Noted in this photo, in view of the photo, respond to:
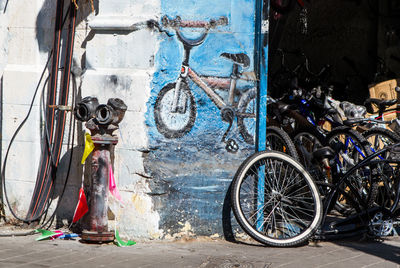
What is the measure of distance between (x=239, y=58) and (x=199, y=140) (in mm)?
965

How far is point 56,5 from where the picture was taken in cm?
639

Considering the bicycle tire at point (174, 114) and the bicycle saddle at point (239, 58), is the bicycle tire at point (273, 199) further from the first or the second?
the bicycle saddle at point (239, 58)

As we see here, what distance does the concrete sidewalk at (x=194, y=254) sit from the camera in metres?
5.07

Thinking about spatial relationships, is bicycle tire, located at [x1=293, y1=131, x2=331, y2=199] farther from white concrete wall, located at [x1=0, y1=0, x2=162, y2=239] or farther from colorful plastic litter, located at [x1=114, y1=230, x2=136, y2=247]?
colorful plastic litter, located at [x1=114, y1=230, x2=136, y2=247]

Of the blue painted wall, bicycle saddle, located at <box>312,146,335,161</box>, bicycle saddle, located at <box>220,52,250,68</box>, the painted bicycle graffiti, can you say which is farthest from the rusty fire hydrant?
bicycle saddle, located at <box>312,146,335,161</box>

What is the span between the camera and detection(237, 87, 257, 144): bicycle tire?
6066 millimetres

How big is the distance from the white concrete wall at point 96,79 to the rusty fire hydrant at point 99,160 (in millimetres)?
205

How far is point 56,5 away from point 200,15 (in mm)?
1686

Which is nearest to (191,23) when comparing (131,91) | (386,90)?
(131,91)

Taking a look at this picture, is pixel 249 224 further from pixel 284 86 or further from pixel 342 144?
pixel 284 86

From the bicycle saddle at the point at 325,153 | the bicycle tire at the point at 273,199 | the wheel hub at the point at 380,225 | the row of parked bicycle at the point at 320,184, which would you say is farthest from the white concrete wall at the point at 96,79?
the wheel hub at the point at 380,225

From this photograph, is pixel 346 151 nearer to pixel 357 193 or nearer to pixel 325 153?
pixel 325 153

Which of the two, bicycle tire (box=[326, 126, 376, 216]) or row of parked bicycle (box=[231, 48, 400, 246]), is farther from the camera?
bicycle tire (box=[326, 126, 376, 216])

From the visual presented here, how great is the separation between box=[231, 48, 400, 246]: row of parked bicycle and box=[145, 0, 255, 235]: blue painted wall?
0.33 metres
